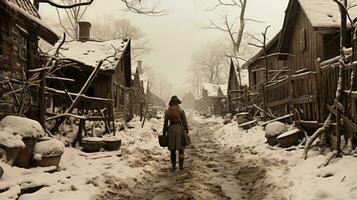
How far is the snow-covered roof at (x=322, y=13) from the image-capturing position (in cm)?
1271

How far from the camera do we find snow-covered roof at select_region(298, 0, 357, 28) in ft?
41.7

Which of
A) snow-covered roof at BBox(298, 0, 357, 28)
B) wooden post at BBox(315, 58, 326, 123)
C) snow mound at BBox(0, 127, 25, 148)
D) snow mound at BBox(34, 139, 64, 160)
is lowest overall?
snow mound at BBox(34, 139, 64, 160)

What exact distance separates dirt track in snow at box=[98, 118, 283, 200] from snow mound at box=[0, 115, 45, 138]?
6.21 ft

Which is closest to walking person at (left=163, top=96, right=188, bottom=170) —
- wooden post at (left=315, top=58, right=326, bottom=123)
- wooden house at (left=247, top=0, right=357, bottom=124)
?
wooden post at (left=315, top=58, right=326, bottom=123)

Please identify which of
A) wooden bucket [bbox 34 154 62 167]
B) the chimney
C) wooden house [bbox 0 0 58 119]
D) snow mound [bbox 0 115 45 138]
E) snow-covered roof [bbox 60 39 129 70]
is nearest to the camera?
snow mound [bbox 0 115 45 138]

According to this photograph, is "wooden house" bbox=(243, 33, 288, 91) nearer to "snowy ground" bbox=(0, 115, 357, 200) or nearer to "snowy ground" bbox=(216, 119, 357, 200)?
"snowy ground" bbox=(0, 115, 357, 200)

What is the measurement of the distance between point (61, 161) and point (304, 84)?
7.20 m

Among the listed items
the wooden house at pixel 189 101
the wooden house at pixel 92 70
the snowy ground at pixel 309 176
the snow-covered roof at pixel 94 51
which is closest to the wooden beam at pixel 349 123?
the snowy ground at pixel 309 176

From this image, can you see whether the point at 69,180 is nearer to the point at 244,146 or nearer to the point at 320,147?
the point at 320,147

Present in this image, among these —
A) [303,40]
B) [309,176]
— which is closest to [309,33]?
[303,40]

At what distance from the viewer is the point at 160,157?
10945 mm

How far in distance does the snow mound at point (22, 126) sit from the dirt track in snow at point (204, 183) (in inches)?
74.5

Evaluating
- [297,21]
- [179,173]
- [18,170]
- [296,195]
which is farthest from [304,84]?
[18,170]

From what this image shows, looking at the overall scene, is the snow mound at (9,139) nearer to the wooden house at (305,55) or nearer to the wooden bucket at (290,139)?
the wooden bucket at (290,139)
